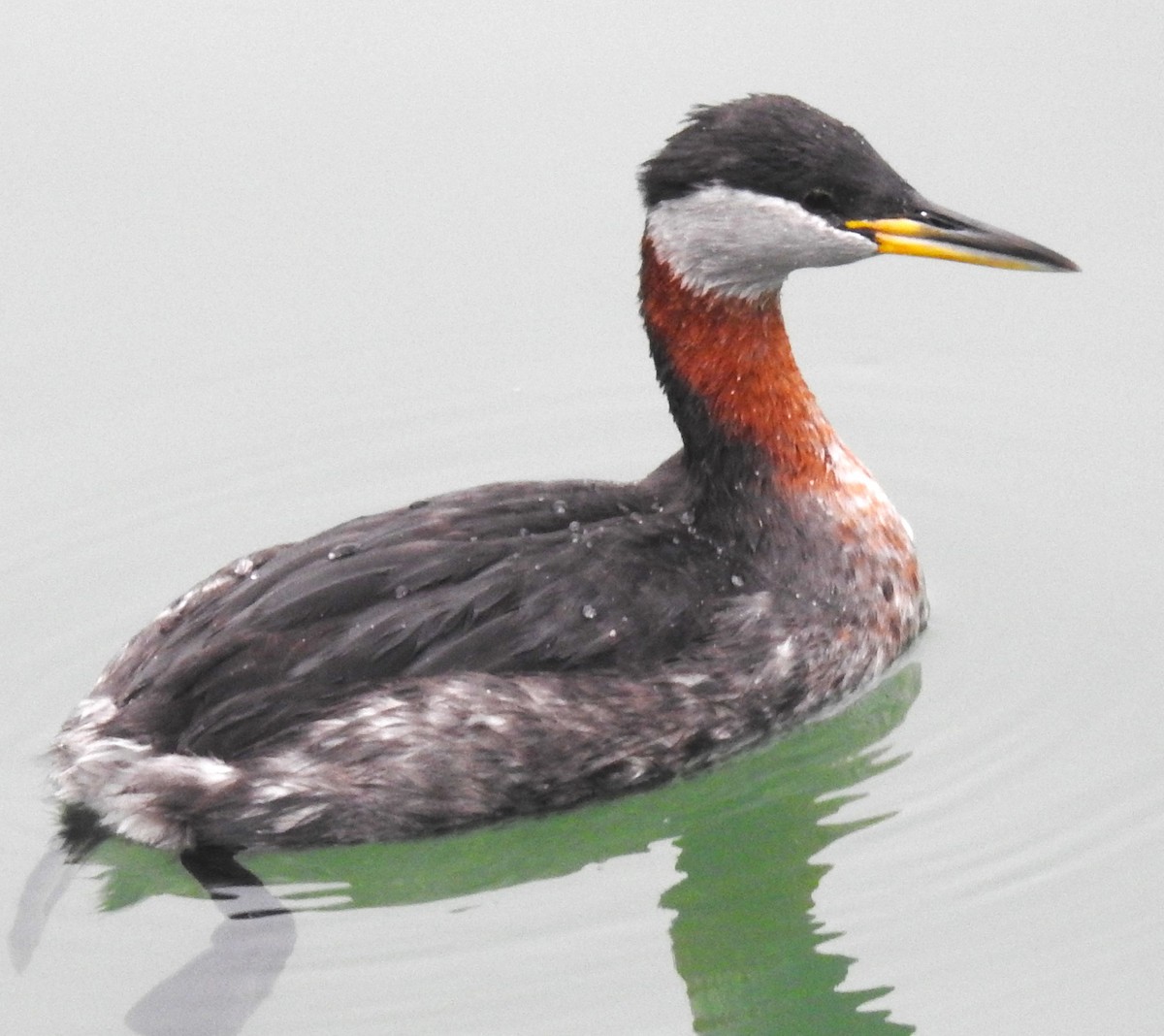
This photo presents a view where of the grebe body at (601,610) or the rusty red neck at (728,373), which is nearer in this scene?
the grebe body at (601,610)

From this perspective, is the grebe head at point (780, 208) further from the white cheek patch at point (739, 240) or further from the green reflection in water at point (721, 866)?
the green reflection in water at point (721, 866)

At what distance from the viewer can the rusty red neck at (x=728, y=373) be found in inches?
288

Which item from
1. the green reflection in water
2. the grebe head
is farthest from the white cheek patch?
the green reflection in water

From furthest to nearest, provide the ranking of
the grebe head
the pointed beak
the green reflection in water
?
the pointed beak → the grebe head → the green reflection in water

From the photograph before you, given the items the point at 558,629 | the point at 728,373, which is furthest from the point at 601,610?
the point at 728,373

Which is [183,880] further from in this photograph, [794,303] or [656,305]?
[794,303]

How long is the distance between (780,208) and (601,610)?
1.25m

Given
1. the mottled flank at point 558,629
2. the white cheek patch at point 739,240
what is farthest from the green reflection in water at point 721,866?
the white cheek patch at point 739,240

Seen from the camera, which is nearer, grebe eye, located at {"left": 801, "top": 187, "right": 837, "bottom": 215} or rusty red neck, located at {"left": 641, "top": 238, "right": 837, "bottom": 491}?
grebe eye, located at {"left": 801, "top": 187, "right": 837, "bottom": 215}

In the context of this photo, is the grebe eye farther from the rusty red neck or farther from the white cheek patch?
the rusty red neck

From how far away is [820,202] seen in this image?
719cm

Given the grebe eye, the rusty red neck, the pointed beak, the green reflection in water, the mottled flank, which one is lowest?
the green reflection in water

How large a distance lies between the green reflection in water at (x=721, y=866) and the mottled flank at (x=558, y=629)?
7 cm

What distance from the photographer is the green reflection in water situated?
248 inches
